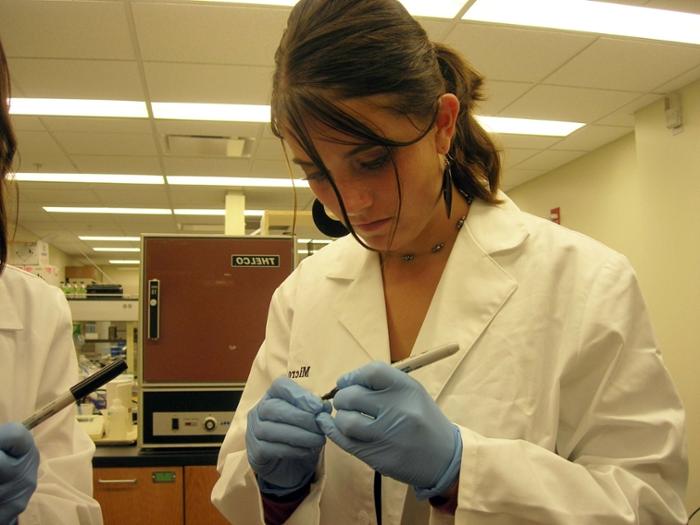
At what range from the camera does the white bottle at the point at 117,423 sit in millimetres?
1979

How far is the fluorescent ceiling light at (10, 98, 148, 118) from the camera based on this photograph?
383 centimetres

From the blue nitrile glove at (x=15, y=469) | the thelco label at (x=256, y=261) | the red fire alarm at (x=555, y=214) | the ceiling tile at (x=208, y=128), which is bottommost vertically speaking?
the blue nitrile glove at (x=15, y=469)

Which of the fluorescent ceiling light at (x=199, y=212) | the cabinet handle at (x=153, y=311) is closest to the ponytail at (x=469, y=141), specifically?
the cabinet handle at (x=153, y=311)

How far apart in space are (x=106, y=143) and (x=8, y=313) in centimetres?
404

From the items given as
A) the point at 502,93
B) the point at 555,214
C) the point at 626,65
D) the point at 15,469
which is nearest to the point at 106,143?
the point at 502,93

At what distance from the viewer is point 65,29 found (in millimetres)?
2873

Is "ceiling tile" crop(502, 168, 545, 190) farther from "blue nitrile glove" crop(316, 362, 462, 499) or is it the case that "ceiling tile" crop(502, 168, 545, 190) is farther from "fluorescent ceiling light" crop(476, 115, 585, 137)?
"blue nitrile glove" crop(316, 362, 462, 499)

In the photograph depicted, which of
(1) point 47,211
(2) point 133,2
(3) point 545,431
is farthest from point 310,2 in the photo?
(1) point 47,211

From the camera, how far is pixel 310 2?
0.87 m

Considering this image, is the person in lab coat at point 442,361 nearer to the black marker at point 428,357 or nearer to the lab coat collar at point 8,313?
the black marker at point 428,357

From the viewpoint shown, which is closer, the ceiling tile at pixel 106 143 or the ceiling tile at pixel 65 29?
the ceiling tile at pixel 65 29

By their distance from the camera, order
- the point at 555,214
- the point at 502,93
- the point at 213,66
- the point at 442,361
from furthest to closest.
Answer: the point at 555,214, the point at 502,93, the point at 213,66, the point at 442,361

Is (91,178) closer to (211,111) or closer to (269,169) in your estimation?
(269,169)

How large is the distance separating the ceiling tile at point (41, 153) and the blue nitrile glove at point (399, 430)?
4380mm
